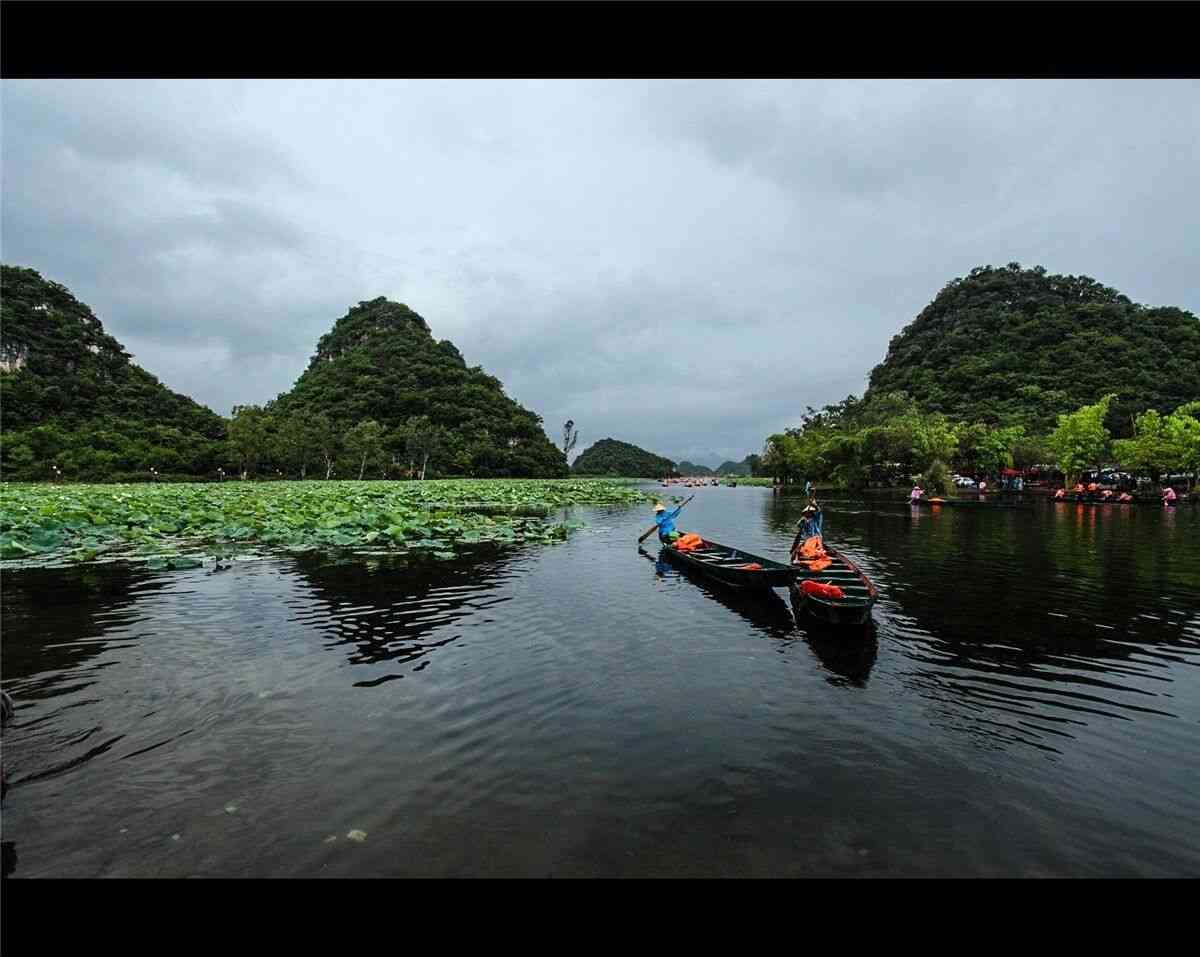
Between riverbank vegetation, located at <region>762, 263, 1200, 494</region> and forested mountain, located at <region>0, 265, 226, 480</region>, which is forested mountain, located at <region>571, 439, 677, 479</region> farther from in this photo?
forested mountain, located at <region>0, 265, 226, 480</region>

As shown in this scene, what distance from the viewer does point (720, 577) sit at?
16.1m

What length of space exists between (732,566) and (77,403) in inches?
2992

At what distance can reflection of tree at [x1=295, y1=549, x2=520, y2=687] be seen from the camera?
10.8 metres

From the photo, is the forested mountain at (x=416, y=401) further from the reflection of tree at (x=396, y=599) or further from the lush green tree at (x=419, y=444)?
the reflection of tree at (x=396, y=599)

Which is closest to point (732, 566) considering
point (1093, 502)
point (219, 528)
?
point (219, 528)

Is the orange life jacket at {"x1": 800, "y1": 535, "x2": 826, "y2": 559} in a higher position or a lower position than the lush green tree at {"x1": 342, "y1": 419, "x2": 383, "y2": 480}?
lower

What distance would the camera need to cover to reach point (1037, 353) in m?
97.6

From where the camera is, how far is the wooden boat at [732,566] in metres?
14.5

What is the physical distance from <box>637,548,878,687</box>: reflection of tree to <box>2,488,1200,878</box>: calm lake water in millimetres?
104

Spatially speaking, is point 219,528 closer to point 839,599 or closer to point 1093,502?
point 839,599

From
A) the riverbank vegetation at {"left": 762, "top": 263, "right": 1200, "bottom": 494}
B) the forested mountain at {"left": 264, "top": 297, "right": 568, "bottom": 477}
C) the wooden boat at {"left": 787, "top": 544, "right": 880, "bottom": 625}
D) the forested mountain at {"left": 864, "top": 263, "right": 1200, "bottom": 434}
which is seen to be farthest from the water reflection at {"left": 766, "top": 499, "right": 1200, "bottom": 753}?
the forested mountain at {"left": 264, "top": 297, "right": 568, "bottom": 477}

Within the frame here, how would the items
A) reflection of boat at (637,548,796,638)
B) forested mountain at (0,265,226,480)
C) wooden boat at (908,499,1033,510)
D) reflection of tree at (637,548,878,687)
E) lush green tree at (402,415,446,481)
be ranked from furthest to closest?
lush green tree at (402,415,446,481) → forested mountain at (0,265,226,480) → wooden boat at (908,499,1033,510) → reflection of boat at (637,548,796,638) → reflection of tree at (637,548,878,687)

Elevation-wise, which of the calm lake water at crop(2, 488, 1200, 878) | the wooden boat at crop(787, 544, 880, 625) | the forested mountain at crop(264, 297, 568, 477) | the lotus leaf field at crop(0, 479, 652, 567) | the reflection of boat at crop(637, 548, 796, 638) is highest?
the forested mountain at crop(264, 297, 568, 477)
